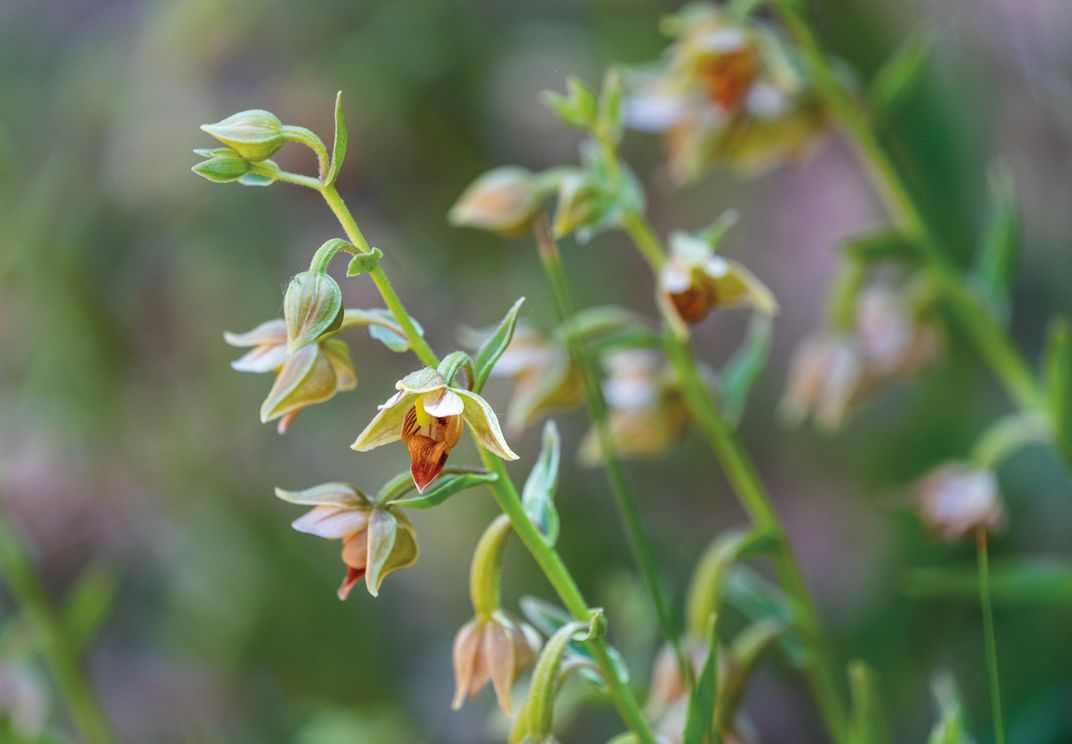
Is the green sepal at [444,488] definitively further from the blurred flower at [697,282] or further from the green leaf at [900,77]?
the green leaf at [900,77]

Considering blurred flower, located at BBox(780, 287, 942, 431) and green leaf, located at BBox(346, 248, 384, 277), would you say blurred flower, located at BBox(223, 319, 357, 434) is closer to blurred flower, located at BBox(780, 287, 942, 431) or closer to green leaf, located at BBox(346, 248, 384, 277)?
green leaf, located at BBox(346, 248, 384, 277)

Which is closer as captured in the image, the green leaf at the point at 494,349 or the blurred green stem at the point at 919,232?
the green leaf at the point at 494,349

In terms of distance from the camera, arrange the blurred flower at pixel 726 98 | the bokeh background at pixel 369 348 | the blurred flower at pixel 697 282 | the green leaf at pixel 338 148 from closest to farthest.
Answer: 1. the green leaf at pixel 338 148
2. the blurred flower at pixel 697 282
3. the blurred flower at pixel 726 98
4. the bokeh background at pixel 369 348

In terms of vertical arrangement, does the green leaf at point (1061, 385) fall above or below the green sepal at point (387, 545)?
below

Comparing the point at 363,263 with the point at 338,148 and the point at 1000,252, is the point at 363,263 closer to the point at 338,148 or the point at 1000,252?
the point at 338,148

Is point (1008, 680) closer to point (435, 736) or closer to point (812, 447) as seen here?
point (812, 447)

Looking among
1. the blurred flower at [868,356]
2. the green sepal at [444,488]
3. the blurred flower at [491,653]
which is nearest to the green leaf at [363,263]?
the green sepal at [444,488]

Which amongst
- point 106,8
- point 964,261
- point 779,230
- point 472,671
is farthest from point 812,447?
point 106,8
